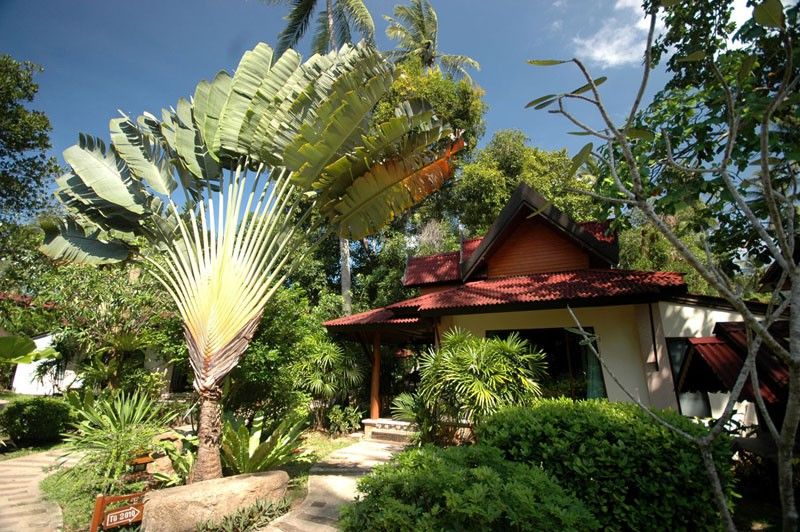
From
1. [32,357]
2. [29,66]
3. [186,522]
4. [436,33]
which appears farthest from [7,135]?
[436,33]

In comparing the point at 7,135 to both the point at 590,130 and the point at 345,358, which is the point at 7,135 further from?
the point at 590,130

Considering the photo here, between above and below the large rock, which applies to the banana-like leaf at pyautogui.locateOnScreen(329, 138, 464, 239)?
above

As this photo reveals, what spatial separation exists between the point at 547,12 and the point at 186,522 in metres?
10.1

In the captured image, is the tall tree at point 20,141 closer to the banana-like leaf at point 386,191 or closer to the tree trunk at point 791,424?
the banana-like leaf at point 386,191


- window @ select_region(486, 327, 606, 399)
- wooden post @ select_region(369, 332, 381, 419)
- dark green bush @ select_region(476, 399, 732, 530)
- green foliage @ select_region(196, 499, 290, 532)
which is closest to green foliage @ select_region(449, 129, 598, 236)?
wooden post @ select_region(369, 332, 381, 419)

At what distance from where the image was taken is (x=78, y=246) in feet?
21.0

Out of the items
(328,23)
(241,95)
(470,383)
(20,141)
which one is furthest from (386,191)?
(328,23)

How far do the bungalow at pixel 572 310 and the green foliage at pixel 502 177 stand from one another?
7.37 metres

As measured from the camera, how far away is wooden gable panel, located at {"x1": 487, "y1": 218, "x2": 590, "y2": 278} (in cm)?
1055

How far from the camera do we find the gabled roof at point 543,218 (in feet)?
32.7

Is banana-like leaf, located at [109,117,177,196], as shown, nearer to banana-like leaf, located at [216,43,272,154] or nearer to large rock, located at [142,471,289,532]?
banana-like leaf, located at [216,43,272,154]

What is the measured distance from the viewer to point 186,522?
4406 millimetres

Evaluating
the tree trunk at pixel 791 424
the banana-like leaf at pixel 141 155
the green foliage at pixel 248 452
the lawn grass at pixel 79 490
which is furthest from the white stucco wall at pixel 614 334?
the banana-like leaf at pixel 141 155

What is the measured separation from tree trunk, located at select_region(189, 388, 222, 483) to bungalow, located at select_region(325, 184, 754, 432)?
17.0 feet
